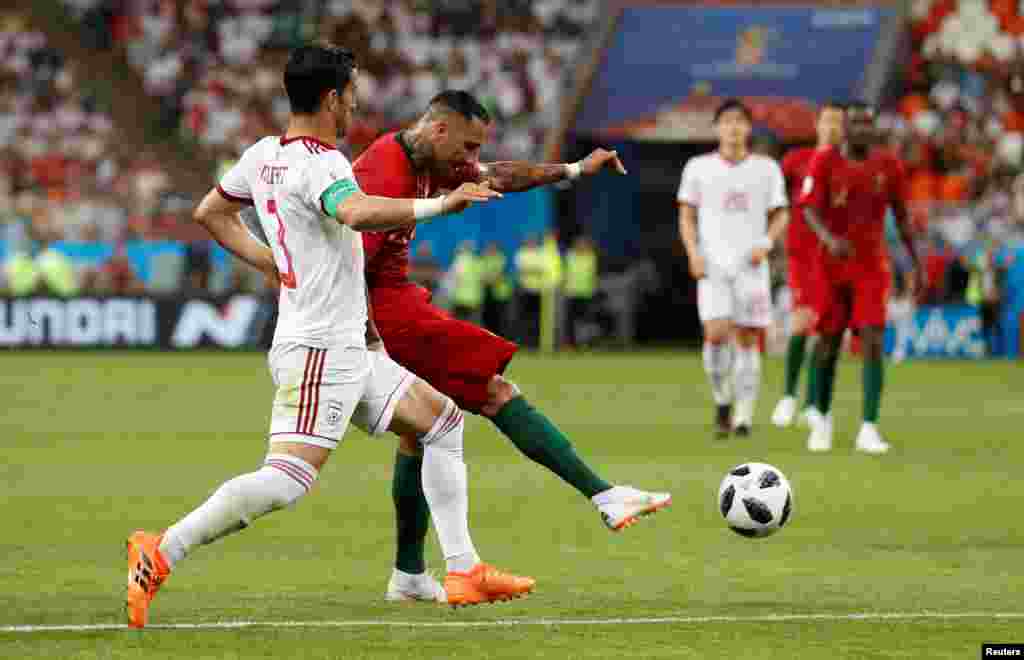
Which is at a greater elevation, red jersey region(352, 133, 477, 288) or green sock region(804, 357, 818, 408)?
red jersey region(352, 133, 477, 288)

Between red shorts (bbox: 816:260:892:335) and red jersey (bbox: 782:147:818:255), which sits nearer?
red shorts (bbox: 816:260:892:335)

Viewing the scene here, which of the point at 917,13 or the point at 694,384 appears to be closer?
the point at 694,384

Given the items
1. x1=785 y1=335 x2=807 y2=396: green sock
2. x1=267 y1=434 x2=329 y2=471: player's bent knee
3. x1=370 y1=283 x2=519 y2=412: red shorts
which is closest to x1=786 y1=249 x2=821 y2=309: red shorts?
x1=785 y1=335 x2=807 y2=396: green sock

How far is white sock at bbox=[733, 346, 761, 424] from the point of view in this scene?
15.9 metres

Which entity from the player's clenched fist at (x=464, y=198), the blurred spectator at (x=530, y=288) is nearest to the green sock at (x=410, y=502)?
the player's clenched fist at (x=464, y=198)

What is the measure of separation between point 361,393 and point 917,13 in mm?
28273

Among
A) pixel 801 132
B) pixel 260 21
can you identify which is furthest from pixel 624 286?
pixel 260 21

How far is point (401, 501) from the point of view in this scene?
827cm

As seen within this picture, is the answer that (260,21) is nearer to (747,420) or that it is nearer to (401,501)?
(747,420)

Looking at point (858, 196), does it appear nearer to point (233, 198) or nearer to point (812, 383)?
point (812, 383)

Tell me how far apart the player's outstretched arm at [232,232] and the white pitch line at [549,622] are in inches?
52.2

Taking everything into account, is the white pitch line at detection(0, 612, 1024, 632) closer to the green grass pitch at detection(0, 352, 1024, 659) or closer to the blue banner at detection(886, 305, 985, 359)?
the green grass pitch at detection(0, 352, 1024, 659)

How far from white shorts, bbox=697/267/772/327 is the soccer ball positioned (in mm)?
6213

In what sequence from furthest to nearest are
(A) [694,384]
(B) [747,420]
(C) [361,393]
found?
1. (A) [694,384]
2. (B) [747,420]
3. (C) [361,393]
